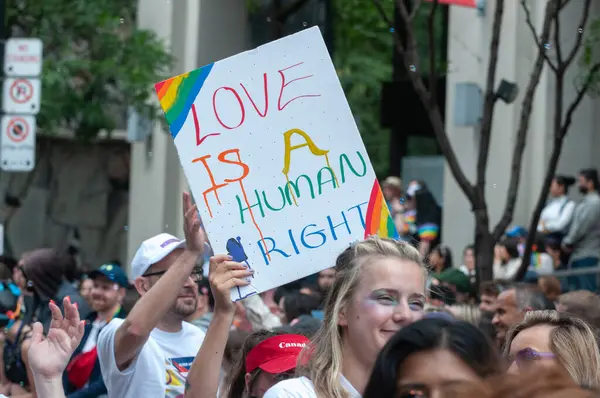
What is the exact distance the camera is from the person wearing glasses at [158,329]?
436 centimetres

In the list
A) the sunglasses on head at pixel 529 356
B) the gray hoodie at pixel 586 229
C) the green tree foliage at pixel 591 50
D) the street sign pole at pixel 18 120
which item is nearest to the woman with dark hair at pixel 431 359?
the sunglasses on head at pixel 529 356

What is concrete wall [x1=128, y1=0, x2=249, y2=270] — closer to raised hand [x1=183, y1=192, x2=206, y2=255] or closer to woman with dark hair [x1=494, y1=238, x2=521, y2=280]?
woman with dark hair [x1=494, y1=238, x2=521, y2=280]

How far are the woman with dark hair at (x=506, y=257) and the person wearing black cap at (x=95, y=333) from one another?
4804 millimetres

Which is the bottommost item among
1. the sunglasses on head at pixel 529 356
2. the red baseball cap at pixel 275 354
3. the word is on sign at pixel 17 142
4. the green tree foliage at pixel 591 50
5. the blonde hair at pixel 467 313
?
the blonde hair at pixel 467 313

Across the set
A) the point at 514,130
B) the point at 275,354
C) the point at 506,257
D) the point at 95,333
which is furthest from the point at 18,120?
the point at 275,354

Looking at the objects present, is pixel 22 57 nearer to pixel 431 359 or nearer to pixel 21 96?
→ pixel 21 96

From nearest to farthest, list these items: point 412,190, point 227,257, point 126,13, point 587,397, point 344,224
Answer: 1. point 587,397
2. point 227,257
3. point 344,224
4. point 412,190
5. point 126,13

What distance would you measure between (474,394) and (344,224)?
2.69 metres

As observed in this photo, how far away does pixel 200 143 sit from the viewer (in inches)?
181

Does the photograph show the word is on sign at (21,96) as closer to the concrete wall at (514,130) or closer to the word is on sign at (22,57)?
the word is on sign at (22,57)

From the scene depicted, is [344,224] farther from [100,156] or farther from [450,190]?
[100,156]

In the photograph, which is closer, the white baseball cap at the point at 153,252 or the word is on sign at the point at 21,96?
the white baseball cap at the point at 153,252

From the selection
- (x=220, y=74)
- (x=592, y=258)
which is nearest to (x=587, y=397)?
(x=220, y=74)

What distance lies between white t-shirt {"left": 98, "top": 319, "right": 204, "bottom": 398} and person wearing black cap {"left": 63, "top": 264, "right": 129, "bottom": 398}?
1.65 metres
